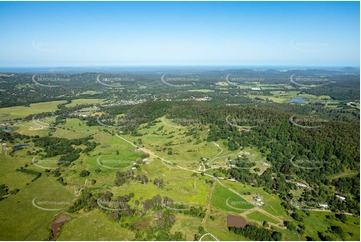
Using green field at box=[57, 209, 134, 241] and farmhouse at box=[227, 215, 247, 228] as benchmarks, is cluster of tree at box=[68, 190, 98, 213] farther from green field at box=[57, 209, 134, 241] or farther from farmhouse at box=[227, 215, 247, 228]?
farmhouse at box=[227, 215, 247, 228]

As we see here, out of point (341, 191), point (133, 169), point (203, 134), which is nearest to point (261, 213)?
point (341, 191)

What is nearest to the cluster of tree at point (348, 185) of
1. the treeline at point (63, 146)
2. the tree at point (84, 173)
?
the tree at point (84, 173)

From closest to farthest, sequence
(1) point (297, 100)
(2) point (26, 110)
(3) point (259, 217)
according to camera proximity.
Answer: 1. (3) point (259, 217)
2. (2) point (26, 110)
3. (1) point (297, 100)

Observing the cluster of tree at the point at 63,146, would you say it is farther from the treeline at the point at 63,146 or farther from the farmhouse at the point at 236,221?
the farmhouse at the point at 236,221

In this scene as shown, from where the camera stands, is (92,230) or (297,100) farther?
(297,100)

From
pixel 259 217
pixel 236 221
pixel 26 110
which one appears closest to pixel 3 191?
pixel 236 221

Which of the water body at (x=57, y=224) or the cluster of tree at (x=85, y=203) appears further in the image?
the cluster of tree at (x=85, y=203)

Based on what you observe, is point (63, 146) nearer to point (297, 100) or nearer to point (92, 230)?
point (92, 230)

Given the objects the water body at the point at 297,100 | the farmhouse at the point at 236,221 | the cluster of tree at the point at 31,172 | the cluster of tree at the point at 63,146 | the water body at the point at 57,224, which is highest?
the water body at the point at 297,100

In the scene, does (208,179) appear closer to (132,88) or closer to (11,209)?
(11,209)
